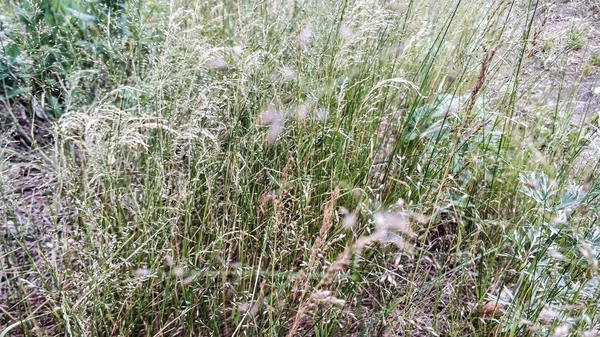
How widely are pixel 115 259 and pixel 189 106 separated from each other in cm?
46

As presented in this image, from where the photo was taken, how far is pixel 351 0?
1752 millimetres

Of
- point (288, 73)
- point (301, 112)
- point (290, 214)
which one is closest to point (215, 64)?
point (288, 73)

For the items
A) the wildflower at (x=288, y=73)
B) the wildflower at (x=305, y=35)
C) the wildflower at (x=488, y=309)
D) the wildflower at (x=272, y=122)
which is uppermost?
the wildflower at (x=305, y=35)

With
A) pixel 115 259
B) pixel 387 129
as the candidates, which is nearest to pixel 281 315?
pixel 115 259

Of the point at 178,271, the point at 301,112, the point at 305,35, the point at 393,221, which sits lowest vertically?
the point at 178,271

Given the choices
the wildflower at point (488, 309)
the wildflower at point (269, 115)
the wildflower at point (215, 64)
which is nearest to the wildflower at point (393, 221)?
the wildflower at point (488, 309)

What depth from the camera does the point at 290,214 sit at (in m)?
1.35

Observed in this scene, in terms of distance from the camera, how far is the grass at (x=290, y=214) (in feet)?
4.10

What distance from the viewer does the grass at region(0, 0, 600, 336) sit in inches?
49.3

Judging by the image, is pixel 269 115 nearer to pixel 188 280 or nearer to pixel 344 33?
pixel 344 33

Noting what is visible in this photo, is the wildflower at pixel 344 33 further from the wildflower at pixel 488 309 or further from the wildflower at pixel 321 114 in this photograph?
the wildflower at pixel 488 309

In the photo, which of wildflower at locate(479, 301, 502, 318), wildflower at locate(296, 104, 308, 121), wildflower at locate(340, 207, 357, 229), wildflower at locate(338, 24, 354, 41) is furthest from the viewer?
wildflower at locate(338, 24, 354, 41)

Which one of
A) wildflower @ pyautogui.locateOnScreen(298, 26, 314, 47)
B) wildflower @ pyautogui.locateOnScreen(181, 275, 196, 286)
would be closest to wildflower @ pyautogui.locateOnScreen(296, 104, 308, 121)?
wildflower @ pyautogui.locateOnScreen(298, 26, 314, 47)

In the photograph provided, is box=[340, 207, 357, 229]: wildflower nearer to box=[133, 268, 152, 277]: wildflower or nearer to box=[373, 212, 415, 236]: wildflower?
box=[373, 212, 415, 236]: wildflower
